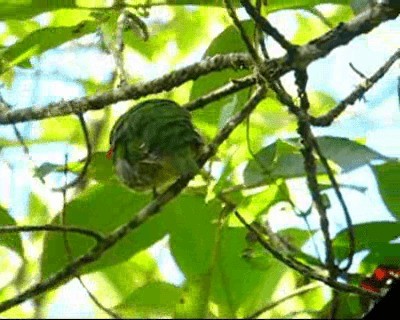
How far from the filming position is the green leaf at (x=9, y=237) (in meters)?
1.17

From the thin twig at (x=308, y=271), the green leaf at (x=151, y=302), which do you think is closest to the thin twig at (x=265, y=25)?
the thin twig at (x=308, y=271)

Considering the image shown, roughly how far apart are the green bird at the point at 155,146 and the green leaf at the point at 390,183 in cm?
19

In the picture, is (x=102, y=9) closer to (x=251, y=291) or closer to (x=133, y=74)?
(x=251, y=291)

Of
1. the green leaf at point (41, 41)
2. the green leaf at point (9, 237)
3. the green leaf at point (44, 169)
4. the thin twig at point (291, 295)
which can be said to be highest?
the green leaf at point (41, 41)

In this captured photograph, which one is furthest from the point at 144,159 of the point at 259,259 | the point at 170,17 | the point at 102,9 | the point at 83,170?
the point at 170,17

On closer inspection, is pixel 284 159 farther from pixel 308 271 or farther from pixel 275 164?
pixel 308 271

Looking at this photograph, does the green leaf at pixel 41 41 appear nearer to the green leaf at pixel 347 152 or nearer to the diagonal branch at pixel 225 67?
the diagonal branch at pixel 225 67

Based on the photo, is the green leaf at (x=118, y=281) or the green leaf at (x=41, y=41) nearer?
the green leaf at (x=41, y=41)

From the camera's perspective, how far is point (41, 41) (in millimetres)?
1126

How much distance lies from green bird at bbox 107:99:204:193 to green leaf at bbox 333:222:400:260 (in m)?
0.20

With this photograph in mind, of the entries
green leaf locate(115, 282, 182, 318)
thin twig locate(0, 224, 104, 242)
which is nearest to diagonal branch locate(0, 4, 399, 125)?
thin twig locate(0, 224, 104, 242)

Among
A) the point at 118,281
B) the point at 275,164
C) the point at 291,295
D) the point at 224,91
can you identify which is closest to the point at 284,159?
the point at 275,164

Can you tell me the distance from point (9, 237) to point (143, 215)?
281mm

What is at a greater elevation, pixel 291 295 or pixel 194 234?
pixel 194 234
